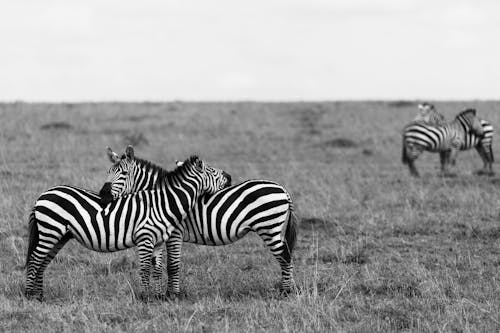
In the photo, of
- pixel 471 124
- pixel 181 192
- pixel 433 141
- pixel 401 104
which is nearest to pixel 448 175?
pixel 433 141

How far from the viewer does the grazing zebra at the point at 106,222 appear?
671 cm

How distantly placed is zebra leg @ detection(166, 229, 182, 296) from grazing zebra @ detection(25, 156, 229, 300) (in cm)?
13

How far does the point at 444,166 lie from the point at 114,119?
1346 cm

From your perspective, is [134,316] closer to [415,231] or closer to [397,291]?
[397,291]

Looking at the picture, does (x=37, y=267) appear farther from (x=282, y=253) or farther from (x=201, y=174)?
(x=282, y=253)

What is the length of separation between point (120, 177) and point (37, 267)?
1.23 metres

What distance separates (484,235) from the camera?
390 inches

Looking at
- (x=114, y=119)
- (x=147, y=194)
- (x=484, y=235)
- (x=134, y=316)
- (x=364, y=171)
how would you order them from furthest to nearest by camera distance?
(x=114, y=119) → (x=364, y=171) → (x=484, y=235) → (x=147, y=194) → (x=134, y=316)

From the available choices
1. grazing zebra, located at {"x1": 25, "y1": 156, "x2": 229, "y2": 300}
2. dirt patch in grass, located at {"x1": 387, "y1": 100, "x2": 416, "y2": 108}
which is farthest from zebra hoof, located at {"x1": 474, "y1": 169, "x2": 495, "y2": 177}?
dirt patch in grass, located at {"x1": 387, "y1": 100, "x2": 416, "y2": 108}

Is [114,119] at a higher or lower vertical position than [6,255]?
higher

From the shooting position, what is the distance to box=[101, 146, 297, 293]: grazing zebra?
275 inches

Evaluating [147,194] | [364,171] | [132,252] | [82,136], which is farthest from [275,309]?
[82,136]

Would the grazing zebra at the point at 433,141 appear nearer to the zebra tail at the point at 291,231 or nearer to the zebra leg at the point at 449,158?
the zebra leg at the point at 449,158

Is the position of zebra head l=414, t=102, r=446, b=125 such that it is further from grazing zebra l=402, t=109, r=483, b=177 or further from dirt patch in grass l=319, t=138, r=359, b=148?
dirt patch in grass l=319, t=138, r=359, b=148
